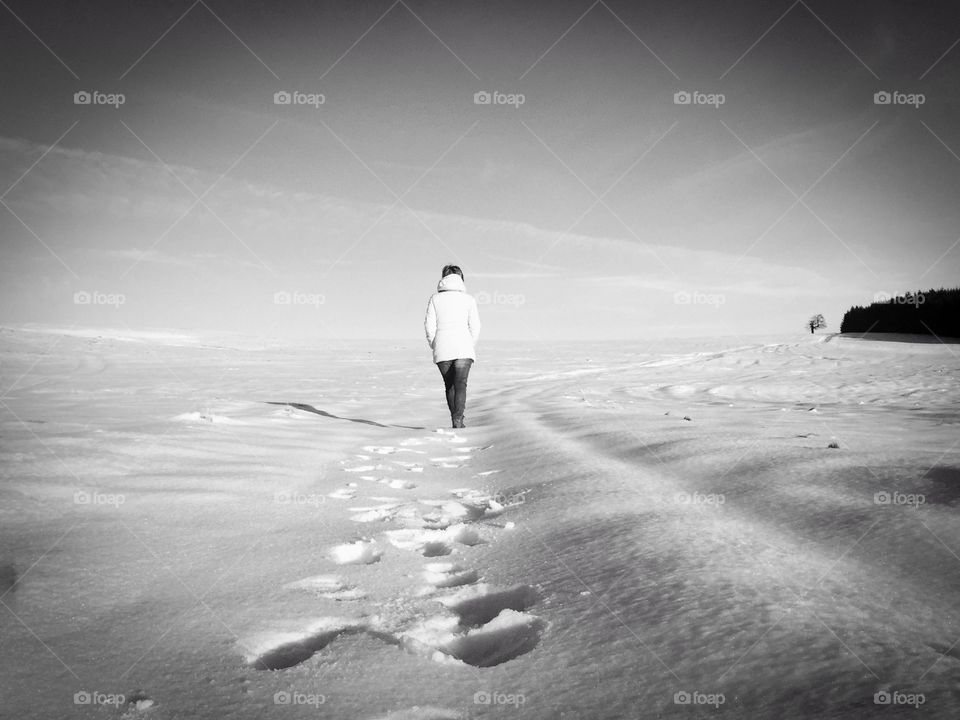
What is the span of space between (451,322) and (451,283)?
484 mm

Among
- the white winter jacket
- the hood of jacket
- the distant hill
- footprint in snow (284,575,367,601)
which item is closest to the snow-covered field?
footprint in snow (284,575,367,601)

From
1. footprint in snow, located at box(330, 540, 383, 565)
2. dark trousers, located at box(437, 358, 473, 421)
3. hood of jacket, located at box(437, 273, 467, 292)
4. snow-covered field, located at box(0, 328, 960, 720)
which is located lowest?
footprint in snow, located at box(330, 540, 383, 565)

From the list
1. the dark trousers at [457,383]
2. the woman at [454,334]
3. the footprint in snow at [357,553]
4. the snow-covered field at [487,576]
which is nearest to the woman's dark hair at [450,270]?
the woman at [454,334]

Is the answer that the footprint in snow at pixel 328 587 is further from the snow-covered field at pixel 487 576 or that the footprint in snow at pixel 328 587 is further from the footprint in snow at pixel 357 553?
the footprint in snow at pixel 357 553

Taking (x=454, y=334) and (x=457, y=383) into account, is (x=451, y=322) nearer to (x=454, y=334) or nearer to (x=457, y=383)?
(x=454, y=334)

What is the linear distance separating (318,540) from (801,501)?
6.33 ft

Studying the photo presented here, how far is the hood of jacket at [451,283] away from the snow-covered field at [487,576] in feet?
8.39

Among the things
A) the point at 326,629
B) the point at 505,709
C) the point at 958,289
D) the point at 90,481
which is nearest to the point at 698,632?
the point at 505,709

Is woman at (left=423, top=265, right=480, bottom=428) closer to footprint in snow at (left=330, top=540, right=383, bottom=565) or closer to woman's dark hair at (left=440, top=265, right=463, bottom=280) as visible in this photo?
woman's dark hair at (left=440, top=265, right=463, bottom=280)

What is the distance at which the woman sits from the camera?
5.75 metres

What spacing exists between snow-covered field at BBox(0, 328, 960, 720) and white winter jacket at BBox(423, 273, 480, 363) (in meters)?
2.04

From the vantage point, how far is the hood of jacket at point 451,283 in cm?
598

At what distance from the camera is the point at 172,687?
1.15m

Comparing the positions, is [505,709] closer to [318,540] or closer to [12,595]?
[318,540]
